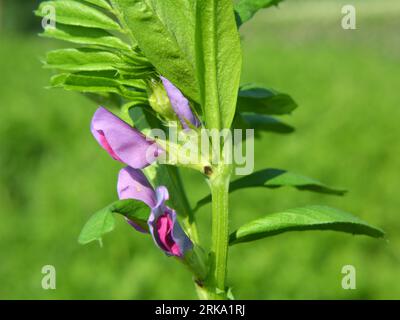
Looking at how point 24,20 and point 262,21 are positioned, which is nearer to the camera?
point 262,21

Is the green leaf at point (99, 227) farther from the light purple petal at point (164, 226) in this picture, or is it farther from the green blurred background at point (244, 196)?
the green blurred background at point (244, 196)

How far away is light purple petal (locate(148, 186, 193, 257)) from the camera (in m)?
0.55

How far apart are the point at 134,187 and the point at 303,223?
143mm

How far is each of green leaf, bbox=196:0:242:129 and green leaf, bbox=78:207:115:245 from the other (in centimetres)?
11

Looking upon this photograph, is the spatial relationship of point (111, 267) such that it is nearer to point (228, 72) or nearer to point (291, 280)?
point (291, 280)

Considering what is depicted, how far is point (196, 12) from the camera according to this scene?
52 cm

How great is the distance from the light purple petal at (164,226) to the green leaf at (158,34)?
9 cm

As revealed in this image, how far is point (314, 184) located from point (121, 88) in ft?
0.76
